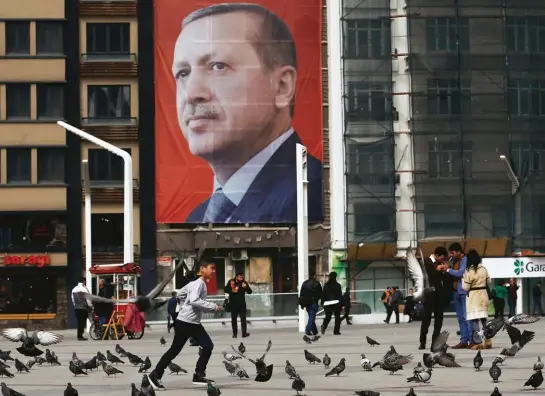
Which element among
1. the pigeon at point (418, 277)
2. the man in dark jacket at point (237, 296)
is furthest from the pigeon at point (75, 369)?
the man in dark jacket at point (237, 296)

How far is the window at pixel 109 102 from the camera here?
68.2 metres

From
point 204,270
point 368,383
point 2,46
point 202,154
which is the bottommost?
point 368,383

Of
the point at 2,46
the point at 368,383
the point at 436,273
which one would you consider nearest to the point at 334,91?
the point at 2,46

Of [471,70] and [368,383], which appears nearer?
[368,383]

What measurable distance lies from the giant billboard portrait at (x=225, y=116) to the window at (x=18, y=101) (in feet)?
Result: 18.0

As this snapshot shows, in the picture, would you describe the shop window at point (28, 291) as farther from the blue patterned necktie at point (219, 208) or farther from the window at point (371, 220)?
the window at point (371, 220)

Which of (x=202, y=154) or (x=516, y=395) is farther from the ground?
(x=202, y=154)

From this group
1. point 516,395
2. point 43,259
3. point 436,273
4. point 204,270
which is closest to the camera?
point 516,395

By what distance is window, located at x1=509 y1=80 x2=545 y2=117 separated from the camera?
68125 mm

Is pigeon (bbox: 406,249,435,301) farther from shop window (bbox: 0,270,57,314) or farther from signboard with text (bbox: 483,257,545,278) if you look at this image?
shop window (bbox: 0,270,57,314)

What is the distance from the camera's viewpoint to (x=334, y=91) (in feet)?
226

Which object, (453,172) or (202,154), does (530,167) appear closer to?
(453,172)

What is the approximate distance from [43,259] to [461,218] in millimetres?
17723

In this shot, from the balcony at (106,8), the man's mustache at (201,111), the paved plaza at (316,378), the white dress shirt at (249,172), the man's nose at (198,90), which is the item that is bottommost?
the paved plaza at (316,378)
